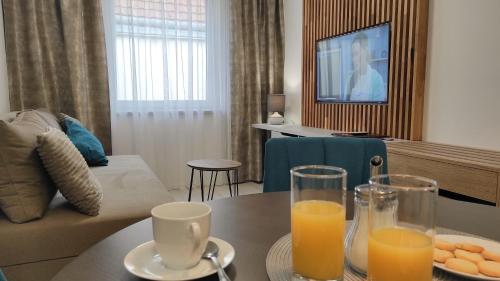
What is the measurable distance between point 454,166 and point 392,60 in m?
1.18

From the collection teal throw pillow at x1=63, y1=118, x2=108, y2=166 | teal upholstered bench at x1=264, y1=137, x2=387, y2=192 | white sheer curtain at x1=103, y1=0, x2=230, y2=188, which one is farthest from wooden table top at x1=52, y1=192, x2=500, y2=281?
white sheer curtain at x1=103, y1=0, x2=230, y2=188

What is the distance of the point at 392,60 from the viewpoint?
2701 millimetres

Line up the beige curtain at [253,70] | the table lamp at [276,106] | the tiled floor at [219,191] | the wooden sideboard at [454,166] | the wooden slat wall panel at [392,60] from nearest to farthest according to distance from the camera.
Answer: the wooden sideboard at [454,166] → the wooden slat wall panel at [392,60] → the tiled floor at [219,191] → the table lamp at [276,106] → the beige curtain at [253,70]

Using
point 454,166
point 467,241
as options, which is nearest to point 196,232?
point 467,241

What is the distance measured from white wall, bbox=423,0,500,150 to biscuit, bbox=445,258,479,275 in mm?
1846

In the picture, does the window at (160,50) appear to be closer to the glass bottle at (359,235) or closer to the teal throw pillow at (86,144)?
the teal throw pillow at (86,144)

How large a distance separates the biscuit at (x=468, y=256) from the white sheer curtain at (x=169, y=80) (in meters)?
3.58

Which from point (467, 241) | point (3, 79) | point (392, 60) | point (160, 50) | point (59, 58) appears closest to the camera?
point (467, 241)

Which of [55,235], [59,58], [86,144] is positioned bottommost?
[55,235]

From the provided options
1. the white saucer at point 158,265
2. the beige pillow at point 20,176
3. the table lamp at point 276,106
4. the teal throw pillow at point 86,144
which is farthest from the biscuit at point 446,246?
the table lamp at point 276,106

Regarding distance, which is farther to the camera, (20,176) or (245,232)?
(20,176)

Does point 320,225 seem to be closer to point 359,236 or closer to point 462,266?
point 359,236

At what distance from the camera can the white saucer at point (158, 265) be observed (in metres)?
0.59

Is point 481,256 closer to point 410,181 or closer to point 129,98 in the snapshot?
point 410,181
